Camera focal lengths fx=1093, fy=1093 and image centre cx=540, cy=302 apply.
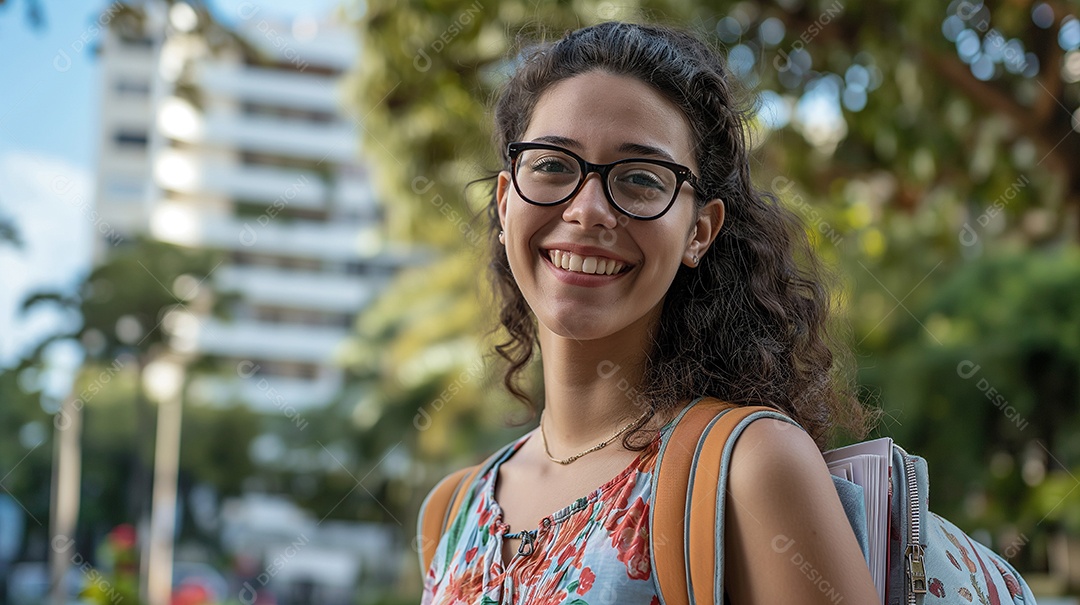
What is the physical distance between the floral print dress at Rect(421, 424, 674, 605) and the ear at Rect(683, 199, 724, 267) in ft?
0.87

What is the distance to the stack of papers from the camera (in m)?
1.27

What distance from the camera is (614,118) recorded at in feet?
4.96

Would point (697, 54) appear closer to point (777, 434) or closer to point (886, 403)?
point (777, 434)

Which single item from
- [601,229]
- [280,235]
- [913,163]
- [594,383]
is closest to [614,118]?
[601,229]

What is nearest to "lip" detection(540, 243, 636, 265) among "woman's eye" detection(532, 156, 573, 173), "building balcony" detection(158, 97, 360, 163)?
"woman's eye" detection(532, 156, 573, 173)

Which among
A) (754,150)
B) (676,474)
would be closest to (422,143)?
(754,150)

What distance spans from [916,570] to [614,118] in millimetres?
700

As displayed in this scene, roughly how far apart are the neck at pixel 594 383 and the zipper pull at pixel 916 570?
43 centimetres

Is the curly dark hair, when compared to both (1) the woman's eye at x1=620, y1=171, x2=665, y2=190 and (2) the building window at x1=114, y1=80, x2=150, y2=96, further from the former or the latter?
(2) the building window at x1=114, y1=80, x2=150, y2=96

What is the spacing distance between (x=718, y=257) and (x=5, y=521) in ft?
Result: 57.5

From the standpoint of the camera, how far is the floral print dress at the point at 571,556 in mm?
1345

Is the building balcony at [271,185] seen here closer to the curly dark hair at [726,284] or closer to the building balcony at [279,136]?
the building balcony at [279,136]

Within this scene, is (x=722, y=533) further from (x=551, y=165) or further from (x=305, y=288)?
(x=305, y=288)

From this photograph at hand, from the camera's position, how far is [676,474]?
1334 mm
